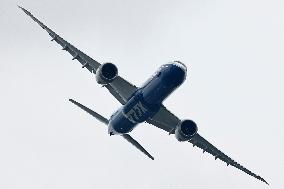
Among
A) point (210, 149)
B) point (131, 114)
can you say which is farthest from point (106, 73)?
point (210, 149)

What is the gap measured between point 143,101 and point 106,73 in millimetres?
4643

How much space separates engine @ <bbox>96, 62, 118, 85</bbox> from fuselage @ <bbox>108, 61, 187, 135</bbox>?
9.91 ft

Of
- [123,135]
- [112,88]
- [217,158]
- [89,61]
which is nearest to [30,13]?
[89,61]

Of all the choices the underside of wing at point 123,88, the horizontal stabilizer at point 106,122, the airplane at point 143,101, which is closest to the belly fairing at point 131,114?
the airplane at point 143,101

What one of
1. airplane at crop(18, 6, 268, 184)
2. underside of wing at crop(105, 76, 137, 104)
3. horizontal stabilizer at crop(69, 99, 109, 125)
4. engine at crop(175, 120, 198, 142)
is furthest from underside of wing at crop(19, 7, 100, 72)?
engine at crop(175, 120, 198, 142)

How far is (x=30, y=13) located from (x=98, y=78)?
34.4 feet

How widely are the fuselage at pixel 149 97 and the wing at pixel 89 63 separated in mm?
2185

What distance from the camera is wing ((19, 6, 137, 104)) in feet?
211

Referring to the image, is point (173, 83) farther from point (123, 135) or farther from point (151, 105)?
point (123, 135)

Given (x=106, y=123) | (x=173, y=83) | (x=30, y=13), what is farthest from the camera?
(x=106, y=123)

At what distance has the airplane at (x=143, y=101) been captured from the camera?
5825 centimetres

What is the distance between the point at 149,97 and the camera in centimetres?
5925

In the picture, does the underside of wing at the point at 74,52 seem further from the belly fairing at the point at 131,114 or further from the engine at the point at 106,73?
the belly fairing at the point at 131,114

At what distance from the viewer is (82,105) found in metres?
65.4
